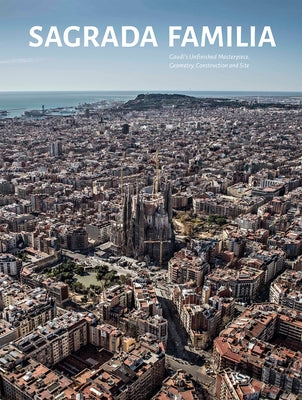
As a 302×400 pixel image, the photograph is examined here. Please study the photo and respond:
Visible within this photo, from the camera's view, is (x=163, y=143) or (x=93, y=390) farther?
(x=163, y=143)

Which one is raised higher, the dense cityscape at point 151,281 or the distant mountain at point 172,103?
the distant mountain at point 172,103

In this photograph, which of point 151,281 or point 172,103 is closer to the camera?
point 151,281

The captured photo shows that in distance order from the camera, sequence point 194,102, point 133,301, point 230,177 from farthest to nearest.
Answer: point 194,102 < point 230,177 < point 133,301

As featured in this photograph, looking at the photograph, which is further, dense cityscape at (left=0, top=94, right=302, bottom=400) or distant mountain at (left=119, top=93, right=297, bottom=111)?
distant mountain at (left=119, top=93, right=297, bottom=111)

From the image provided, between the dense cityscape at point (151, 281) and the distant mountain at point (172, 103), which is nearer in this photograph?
the dense cityscape at point (151, 281)

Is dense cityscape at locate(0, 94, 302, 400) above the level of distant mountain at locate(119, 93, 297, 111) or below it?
Result: below

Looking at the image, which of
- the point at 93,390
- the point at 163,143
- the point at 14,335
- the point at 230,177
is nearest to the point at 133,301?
the point at 14,335

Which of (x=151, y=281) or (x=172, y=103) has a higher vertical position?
(x=172, y=103)

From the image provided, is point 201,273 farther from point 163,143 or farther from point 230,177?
point 163,143
